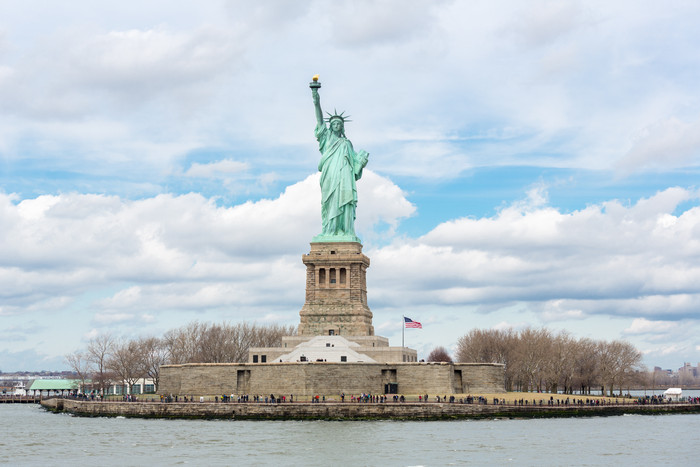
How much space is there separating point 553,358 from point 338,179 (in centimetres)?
3000

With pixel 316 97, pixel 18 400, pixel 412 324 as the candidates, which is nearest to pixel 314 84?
pixel 316 97

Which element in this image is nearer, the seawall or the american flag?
the seawall

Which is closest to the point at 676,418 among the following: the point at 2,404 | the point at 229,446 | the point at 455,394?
the point at 455,394

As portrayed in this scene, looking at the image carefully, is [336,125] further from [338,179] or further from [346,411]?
[346,411]

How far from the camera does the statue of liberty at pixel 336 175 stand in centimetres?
8400

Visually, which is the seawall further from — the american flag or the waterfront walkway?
the waterfront walkway

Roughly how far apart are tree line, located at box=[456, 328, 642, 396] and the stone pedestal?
20.8 m

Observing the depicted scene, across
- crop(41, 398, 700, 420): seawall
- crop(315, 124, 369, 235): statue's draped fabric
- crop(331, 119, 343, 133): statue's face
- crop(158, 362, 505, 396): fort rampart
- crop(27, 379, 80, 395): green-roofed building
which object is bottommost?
crop(41, 398, 700, 420): seawall

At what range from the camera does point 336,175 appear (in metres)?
84.6

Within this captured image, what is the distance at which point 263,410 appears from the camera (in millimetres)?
66938

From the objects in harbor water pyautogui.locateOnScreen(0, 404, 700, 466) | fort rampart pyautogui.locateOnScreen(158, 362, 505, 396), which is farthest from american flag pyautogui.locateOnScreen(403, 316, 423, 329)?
harbor water pyautogui.locateOnScreen(0, 404, 700, 466)

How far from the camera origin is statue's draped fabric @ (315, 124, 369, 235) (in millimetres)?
84188

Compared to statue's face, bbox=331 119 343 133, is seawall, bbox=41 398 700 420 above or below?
below

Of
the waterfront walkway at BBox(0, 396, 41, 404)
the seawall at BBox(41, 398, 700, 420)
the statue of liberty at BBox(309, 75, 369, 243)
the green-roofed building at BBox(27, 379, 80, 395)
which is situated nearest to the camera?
the seawall at BBox(41, 398, 700, 420)
